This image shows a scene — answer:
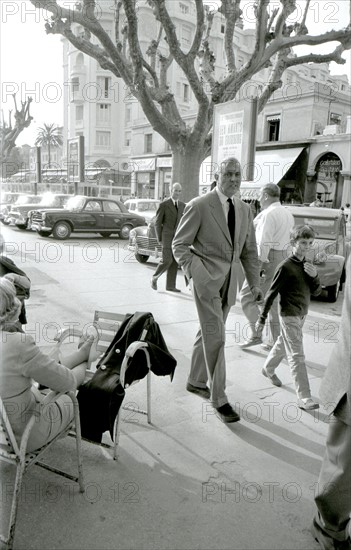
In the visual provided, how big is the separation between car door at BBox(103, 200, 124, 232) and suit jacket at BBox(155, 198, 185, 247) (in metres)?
8.78

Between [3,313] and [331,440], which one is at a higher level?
[3,313]

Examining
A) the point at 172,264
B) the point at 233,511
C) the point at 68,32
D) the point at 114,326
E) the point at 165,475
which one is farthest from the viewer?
the point at 68,32

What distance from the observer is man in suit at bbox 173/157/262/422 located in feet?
12.3

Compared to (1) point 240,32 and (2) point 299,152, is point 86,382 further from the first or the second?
(1) point 240,32

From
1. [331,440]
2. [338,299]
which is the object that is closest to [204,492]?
[331,440]

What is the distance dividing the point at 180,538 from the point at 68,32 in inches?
584

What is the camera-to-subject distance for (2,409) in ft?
7.07

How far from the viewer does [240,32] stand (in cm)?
5706

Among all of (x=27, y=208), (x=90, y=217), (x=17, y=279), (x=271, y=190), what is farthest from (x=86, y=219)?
(x=17, y=279)

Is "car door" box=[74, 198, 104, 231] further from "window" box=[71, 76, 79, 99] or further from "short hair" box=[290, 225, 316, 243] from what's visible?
"window" box=[71, 76, 79, 99]

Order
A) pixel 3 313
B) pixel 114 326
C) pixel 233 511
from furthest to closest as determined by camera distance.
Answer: pixel 114 326
pixel 233 511
pixel 3 313

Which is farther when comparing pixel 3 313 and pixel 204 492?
pixel 204 492

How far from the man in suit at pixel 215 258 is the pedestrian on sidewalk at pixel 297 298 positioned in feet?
1.45

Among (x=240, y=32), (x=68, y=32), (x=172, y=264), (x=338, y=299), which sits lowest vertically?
(x=338, y=299)
